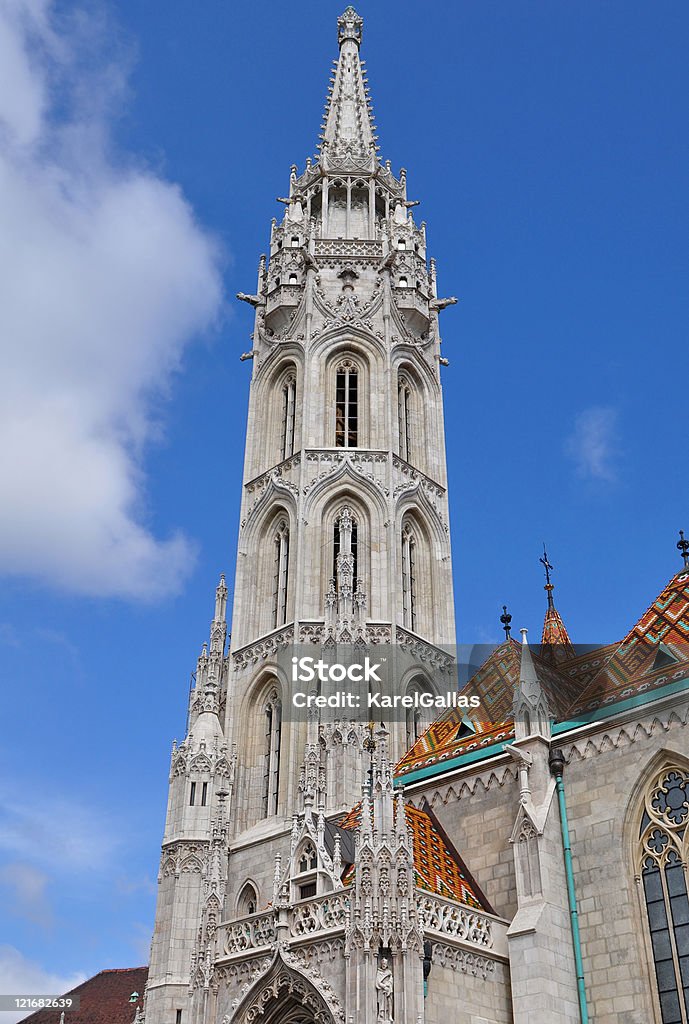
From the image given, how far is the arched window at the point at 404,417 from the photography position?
29.8 meters

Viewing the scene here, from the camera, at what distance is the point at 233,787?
2520 centimetres

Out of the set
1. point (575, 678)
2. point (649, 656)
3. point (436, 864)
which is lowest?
point (436, 864)

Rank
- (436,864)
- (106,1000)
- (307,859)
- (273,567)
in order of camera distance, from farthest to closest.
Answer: (106,1000) < (273,567) < (307,859) < (436,864)

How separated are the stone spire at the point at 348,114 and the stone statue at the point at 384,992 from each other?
2531 cm

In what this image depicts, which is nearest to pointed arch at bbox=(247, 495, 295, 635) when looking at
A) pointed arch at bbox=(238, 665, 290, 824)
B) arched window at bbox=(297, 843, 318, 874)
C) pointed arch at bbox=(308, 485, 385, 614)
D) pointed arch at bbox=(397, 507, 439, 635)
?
pointed arch at bbox=(308, 485, 385, 614)

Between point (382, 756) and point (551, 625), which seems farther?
point (551, 625)

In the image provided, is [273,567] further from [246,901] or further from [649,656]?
[649,656]

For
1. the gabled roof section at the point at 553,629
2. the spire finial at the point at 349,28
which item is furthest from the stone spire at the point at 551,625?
the spire finial at the point at 349,28

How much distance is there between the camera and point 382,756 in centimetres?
1759

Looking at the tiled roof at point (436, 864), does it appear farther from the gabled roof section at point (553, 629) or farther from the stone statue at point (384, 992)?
the gabled roof section at point (553, 629)

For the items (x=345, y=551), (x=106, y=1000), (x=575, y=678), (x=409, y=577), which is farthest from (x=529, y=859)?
(x=106, y=1000)

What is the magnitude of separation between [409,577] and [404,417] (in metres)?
4.83

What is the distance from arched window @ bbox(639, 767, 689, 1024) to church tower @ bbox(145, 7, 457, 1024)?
4.33 metres

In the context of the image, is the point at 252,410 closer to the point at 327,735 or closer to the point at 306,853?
the point at 327,735
